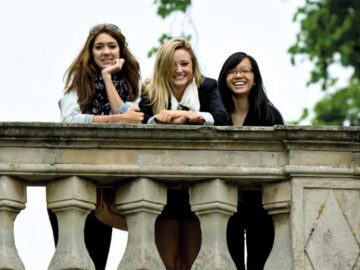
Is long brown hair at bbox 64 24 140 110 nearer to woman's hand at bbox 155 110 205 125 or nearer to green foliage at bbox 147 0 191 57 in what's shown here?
woman's hand at bbox 155 110 205 125

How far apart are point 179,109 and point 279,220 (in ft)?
3.87

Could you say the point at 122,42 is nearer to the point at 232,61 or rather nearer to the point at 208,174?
the point at 232,61

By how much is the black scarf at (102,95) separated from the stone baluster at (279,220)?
1356 millimetres

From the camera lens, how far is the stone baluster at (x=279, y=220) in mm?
10938

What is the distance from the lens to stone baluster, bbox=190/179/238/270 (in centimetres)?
1081

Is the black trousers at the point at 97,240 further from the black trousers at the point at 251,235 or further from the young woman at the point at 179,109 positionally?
the black trousers at the point at 251,235

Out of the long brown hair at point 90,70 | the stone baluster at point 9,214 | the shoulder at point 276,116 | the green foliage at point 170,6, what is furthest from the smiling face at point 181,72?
the green foliage at point 170,6

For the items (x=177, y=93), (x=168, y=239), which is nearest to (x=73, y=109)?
(x=177, y=93)

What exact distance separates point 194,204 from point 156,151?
38 centimetres

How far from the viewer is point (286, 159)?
11.1m

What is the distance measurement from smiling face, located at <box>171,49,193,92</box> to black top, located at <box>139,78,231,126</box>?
104 millimetres

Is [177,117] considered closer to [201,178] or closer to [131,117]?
[131,117]

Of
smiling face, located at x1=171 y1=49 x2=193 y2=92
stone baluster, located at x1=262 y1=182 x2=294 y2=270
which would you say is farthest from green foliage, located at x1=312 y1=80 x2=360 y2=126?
stone baluster, located at x1=262 y1=182 x2=294 y2=270

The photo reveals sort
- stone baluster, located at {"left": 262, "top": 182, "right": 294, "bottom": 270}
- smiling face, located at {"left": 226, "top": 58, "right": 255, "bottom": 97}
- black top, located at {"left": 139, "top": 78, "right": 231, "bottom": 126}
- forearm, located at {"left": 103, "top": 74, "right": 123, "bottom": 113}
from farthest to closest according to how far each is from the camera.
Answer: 1. smiling face, located at {"left": 226, "top": 58, "right": 255, "bottom": 97}
2. forearm, located at {"left": 103, "top": 74, "right": 123, "bottom": 113}
3. black top, located at {"left": 139, "top": 78, "right": 231, "bottom": 126}
4. stone baluster, located at {"left": 262, "top": 182, "right": 294, "bottom": 270}
